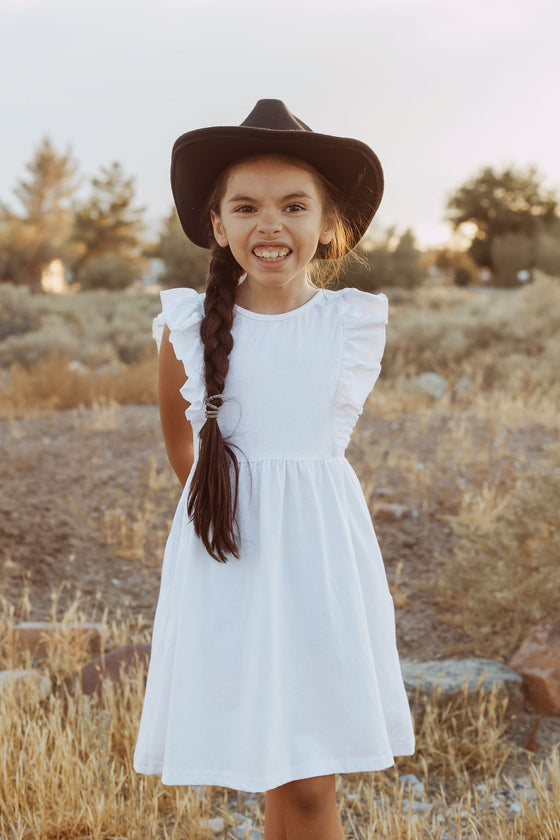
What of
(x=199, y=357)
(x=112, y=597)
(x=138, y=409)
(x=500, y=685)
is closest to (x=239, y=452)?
(x=199, y=357)

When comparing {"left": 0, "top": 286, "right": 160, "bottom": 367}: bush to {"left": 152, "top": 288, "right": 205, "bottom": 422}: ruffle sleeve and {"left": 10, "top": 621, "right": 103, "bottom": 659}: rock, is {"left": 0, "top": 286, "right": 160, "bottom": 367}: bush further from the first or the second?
{"left": 152, "top": 288, "right": 205, "bottom": 422}: ruffle sleeve

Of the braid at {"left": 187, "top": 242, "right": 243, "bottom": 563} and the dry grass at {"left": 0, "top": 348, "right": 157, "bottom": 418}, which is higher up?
the braid at {"left": 187, "top": 242, "right": 243, "bottom": 563}

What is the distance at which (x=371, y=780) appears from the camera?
2.73m

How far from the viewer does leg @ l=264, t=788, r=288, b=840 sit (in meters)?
2.03

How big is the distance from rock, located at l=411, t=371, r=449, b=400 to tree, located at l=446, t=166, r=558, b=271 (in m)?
32.0

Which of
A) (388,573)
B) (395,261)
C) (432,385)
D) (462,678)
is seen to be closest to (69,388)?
(432,385)

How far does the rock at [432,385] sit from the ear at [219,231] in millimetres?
6576

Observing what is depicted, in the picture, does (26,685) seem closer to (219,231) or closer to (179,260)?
(219,231)

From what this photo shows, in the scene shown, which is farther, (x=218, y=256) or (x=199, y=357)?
(x=218, y=256)

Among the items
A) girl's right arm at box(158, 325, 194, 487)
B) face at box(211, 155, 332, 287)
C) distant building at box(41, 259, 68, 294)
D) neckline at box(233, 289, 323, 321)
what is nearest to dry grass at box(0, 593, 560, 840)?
girl's right arm at box(158, 325, 194, 487)

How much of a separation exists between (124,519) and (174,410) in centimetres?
274

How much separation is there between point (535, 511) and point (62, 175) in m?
40.0

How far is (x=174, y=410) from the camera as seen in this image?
2193 millimetres

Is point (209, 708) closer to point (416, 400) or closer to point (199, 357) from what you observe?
point (199, 357)
